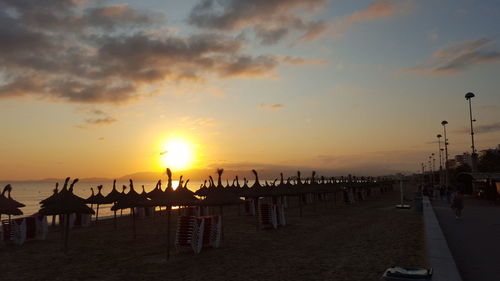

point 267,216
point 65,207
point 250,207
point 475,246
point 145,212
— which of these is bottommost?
point 145,212

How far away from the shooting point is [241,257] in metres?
11.3

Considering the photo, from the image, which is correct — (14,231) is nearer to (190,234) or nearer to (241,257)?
(190,234)

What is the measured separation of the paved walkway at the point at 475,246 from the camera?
299 inches

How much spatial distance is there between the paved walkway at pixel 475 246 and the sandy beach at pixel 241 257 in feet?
3.13

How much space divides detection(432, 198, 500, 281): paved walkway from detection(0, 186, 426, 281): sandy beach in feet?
3.13

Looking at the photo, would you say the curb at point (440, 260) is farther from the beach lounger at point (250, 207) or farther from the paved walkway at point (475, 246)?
the beach lounger at point (250, 207)

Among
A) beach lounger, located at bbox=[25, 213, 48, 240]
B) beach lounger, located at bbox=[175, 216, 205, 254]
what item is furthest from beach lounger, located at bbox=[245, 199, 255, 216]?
beach lounger, located at bbox=[175, 216, 205, 254]

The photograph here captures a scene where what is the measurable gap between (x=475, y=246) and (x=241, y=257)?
256 inches

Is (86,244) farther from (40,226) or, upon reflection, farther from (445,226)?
(445,226)

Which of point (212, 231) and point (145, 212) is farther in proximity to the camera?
point (145, 212)

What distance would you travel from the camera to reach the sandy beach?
30.2 ft

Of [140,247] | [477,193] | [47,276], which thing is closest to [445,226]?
[140,247]

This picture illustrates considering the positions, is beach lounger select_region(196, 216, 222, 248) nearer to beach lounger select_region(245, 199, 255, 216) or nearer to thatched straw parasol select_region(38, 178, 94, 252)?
thatched straw parasol select_region(38, 178, 94, 252)

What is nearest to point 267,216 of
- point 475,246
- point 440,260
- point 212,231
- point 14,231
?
point 212,231
